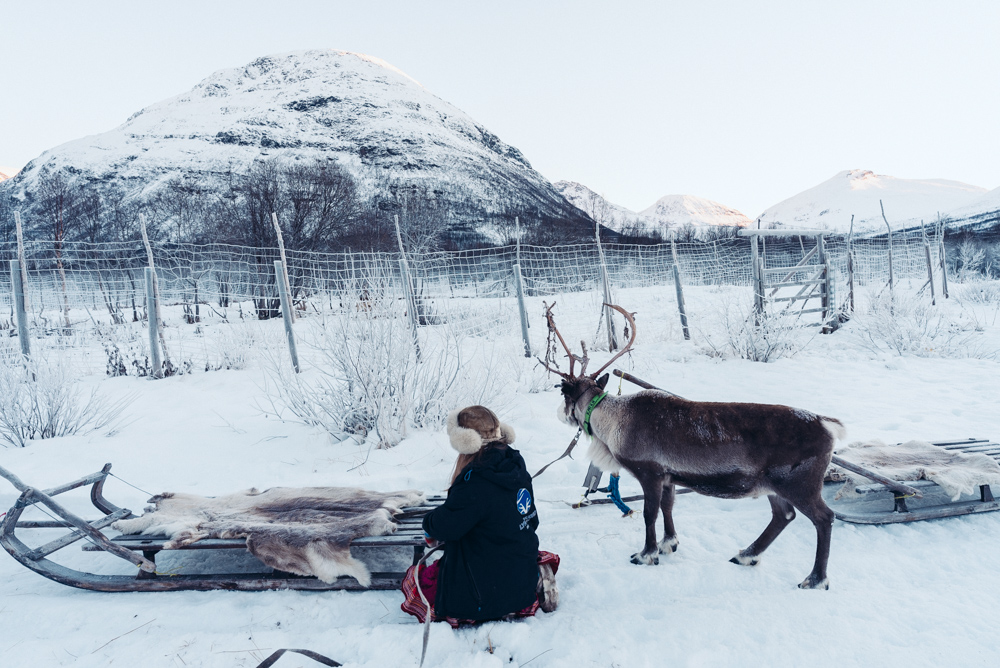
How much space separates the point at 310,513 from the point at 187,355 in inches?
295

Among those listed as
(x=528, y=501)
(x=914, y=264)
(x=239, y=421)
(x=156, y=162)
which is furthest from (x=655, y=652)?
(x=156, y=162)

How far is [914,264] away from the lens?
23.8m

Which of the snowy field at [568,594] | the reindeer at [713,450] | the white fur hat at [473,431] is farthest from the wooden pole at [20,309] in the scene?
the reindeer at [713,450]

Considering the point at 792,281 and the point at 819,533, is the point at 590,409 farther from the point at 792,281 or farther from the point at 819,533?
the point at 792,281

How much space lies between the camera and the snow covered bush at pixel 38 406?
5301 millimetres

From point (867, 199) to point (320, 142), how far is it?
365ft

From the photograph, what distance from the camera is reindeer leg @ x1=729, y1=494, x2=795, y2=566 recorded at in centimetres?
279

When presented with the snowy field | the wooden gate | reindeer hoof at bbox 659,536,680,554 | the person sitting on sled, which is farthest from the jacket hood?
the wooden gate

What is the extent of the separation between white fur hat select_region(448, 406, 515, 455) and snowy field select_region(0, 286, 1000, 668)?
2.92ft

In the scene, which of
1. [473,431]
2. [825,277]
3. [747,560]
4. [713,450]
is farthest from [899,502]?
[825,277]

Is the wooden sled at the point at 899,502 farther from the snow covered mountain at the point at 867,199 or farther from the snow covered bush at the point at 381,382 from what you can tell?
the snow covered mountain at the point at 867,199

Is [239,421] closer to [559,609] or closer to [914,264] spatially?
[559,609]

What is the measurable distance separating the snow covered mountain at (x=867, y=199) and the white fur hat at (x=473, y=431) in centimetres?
9101

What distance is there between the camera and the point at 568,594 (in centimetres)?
265
